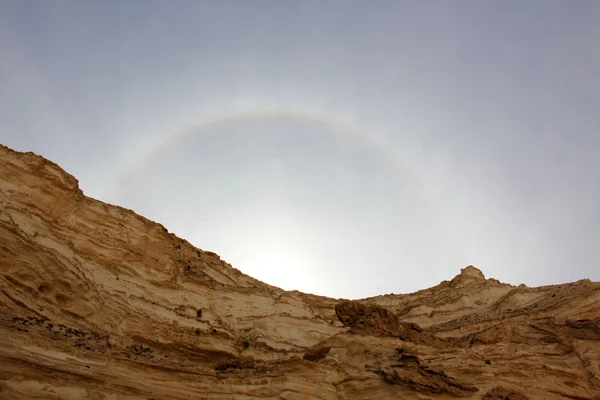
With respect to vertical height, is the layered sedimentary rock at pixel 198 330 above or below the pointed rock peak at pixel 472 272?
below

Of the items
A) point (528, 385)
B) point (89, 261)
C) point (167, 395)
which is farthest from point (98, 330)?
point (528, 385)

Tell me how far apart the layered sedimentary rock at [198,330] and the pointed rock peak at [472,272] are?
14.8 ft

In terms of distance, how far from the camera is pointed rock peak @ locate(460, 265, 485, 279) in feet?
138

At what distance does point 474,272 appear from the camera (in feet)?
140

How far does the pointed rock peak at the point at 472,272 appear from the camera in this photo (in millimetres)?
42200

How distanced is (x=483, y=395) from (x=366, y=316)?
6.71 metres

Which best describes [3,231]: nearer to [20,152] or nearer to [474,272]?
[20,152]

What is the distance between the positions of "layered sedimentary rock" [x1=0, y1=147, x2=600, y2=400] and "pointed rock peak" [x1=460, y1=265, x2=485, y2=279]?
450 cm

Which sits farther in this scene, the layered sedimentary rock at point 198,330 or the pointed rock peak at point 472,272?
the pointed rock peak at point 472,272

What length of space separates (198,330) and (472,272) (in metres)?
23.9

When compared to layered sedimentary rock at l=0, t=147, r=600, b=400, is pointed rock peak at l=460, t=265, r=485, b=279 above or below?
above

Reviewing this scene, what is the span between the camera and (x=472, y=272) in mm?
42562

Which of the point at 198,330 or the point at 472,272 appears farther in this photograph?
the point at 472,272

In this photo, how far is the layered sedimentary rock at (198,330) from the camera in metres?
18.3
